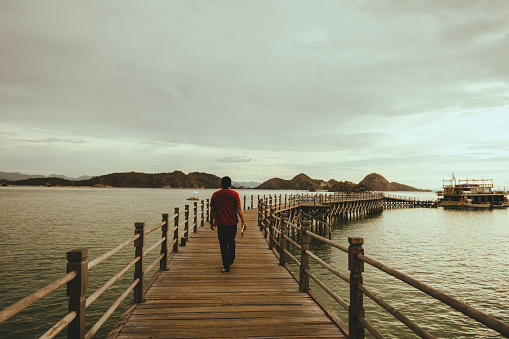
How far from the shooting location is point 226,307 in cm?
505

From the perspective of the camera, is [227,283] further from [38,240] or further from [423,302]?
[38,240]

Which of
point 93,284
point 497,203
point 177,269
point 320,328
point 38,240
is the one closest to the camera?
point 320,328

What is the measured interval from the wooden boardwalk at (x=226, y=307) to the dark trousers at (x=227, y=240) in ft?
1.32

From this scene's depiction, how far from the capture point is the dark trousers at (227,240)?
7.13 metres

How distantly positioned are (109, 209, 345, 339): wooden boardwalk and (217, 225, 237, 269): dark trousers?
0.40 m

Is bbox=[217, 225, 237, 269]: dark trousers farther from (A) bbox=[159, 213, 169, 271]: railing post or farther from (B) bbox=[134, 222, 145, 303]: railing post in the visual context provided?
(B) bbox=[134, 222, 145, 303]: railing post

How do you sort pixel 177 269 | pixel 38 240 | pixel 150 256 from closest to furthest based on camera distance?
1. pixel 177 269
2. pixel 150 256
3. pixel 38 240

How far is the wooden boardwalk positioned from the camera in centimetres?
418

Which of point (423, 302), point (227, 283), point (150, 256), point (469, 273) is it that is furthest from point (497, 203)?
point (227, 283)

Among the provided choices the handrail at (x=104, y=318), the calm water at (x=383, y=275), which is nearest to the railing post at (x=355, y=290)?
the handrail at (x=104, y=318)

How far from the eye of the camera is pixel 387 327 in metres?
10.5

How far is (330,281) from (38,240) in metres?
22.7

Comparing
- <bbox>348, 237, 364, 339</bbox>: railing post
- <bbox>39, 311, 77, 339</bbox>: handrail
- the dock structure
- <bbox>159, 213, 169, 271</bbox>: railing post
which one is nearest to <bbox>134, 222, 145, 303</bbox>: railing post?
<bbox>159, 213, 169, 271</bbox>: railing post

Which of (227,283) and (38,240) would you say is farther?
(38,240)
